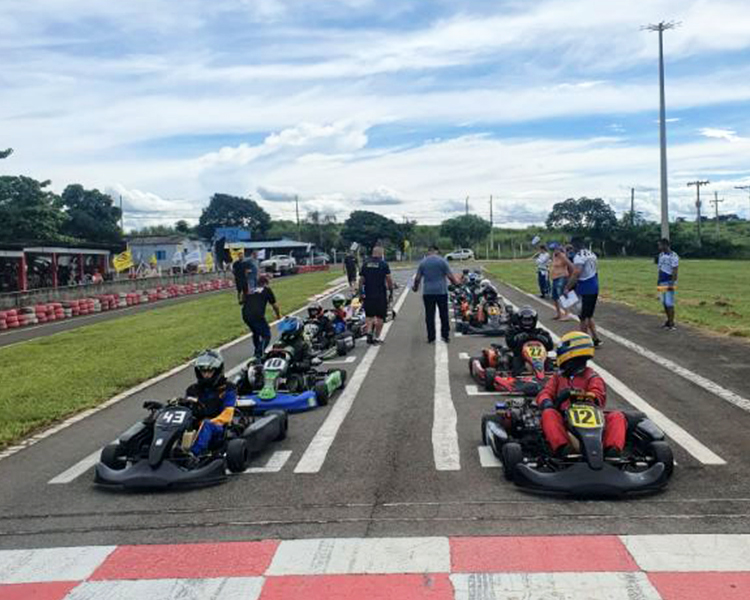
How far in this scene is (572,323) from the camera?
1722cm

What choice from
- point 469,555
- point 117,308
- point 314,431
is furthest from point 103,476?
point 117,308

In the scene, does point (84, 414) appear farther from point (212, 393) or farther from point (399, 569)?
point (399, 569)

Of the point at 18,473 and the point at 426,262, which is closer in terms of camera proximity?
the point at 18,473

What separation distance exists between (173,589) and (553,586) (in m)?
1.99

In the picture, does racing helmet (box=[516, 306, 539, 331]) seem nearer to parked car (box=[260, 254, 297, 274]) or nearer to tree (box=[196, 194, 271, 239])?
parked car (box=[260, 254, 297, 274])

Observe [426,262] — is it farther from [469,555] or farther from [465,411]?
[469,555]

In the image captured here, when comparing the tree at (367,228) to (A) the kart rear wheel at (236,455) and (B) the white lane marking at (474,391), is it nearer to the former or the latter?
(B) the white lane marking at (474,391)

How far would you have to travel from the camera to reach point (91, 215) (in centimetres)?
8488

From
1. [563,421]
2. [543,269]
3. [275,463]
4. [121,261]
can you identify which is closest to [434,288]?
[275,463]

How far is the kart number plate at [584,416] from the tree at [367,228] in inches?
3532

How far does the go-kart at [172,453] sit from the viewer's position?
592 cm

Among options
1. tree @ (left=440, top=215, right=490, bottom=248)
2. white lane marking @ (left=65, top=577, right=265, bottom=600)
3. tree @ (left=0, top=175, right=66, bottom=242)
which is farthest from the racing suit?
tree @ (left=440, top=215, right=490, bottom=248)

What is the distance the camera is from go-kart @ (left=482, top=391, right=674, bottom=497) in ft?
17.6

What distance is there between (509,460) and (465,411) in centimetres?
259
